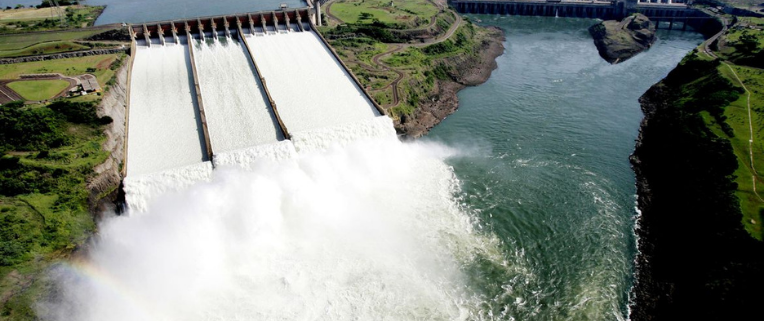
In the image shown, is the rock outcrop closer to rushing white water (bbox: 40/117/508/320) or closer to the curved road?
the curved road

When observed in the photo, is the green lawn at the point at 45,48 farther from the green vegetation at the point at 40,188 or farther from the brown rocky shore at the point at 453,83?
the brown rocky shore at the point at 453,83

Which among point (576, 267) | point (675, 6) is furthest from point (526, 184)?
point (675, 6)

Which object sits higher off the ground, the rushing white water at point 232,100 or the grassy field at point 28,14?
the grassy field at point 28,14

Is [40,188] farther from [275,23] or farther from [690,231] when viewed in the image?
[690,231]

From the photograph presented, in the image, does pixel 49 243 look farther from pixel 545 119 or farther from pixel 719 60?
pixel 719 60

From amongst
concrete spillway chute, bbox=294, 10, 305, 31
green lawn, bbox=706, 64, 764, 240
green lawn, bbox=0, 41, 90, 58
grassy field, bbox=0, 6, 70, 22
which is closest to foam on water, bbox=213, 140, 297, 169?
concrete spillway chute, bbox=294, 10, 305, 31

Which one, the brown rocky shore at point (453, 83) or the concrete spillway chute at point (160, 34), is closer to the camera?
the brown rocky shore at point (453, 83)

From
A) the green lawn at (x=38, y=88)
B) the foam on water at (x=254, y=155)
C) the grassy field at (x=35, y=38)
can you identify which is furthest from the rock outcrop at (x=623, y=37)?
the grassy field at (x=35, y=38)
